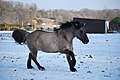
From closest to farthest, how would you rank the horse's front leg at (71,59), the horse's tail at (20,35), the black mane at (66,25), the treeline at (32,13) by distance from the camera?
the treeline at (32,13)
the horse's front leg at (71,59)
the black mane at (66,25)
the horse's tail at (20,35)

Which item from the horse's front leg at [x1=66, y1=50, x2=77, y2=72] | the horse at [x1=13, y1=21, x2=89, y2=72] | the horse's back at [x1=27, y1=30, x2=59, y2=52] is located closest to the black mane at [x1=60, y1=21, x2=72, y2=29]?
the horse at [x1=13, y1=21, x2=89, y2=72]

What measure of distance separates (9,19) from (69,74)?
3.06ft

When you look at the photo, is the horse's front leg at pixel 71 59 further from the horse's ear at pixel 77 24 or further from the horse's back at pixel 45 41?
the horse's ear at pixel 77 24

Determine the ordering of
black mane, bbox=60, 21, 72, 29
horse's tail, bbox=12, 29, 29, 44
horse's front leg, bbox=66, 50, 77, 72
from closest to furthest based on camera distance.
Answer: horse's front leg, bbox=66, 50, 77, 72 → black mane, bbox=60, 21, 72, 29 → horse's tail, bbox=12, 29, 29, 44

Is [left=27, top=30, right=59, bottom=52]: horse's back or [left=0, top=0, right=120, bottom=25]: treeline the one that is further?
[left=27, top=30, right=59, bottom=52]: horse's back

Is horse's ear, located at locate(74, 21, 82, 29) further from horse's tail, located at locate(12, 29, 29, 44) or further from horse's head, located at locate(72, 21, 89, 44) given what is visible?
horse's tail, located at locate(12, 29, 29, 44)

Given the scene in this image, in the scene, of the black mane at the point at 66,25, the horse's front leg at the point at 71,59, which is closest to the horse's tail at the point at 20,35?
the black mane at the point at 66,25

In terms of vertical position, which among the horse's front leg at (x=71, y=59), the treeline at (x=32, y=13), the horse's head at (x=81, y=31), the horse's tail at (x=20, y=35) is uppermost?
the treeline at (x=32, y=13)

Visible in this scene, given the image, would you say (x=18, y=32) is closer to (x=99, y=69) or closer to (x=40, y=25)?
(x=40, y=25)

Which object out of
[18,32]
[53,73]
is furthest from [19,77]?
[18,32]

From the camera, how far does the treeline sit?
2953 mm

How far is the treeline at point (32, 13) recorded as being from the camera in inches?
116

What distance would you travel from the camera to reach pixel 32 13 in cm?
324

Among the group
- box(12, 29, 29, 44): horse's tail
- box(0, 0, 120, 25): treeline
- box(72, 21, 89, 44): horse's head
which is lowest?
box(12, 29, 29, 44): horse's tail
